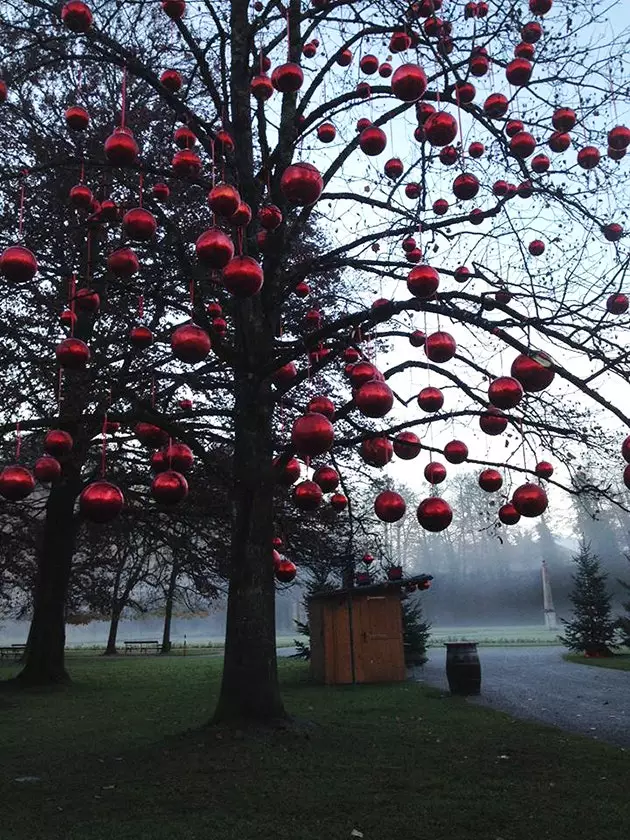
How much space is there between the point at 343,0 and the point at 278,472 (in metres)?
5.53

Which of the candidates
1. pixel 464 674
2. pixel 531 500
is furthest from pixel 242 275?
pixel 464 674

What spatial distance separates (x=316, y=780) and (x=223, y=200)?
498 centimetres

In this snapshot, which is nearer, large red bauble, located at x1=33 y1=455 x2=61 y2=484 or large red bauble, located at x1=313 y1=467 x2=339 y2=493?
large red bauble, located at x1=33 y1=455 x2=61 y2=484

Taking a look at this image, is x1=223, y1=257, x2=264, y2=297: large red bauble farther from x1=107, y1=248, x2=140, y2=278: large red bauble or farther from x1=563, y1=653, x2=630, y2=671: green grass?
x1=563, y1=653, x2=630, y2=671: green grass

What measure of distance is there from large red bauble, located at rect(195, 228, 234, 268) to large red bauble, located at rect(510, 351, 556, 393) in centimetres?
209

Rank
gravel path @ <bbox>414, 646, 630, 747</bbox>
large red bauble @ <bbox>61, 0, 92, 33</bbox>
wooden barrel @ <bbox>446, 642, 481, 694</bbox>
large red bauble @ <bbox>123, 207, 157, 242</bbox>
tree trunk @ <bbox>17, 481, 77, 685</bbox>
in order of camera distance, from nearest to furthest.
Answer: large red bauble @ <bbox>123, 207, 157, 242</bbox> → large red bauble @ <bbox>61, 0, 92, 33</bbox> → gravel path @ <bbox>414, 646, 630, 747</bbox> → wooden barrel @ <bbox>446, 642, 481, 694</bbox> → tree trunk @ <bbox>17, 481, 77, 685</bbox>

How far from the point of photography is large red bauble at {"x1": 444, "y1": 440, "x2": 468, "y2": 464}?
20.8 feet

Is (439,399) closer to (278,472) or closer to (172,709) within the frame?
(278,472)

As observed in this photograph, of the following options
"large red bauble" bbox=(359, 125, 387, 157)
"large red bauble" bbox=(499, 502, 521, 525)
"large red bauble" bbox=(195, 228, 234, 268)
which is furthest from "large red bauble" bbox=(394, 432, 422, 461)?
"large red bauble" bbox=(195, 228, 234, 268)

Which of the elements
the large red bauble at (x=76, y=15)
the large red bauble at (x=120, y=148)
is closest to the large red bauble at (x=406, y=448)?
the large red bauble at (x=120, y=148)

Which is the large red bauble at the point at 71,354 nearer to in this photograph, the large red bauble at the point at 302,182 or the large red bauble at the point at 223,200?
the large red bauble at the point at 223,200

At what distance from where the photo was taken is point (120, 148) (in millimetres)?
4891

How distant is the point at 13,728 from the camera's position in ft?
31.8

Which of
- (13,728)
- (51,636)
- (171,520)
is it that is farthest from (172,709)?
(51,636)
